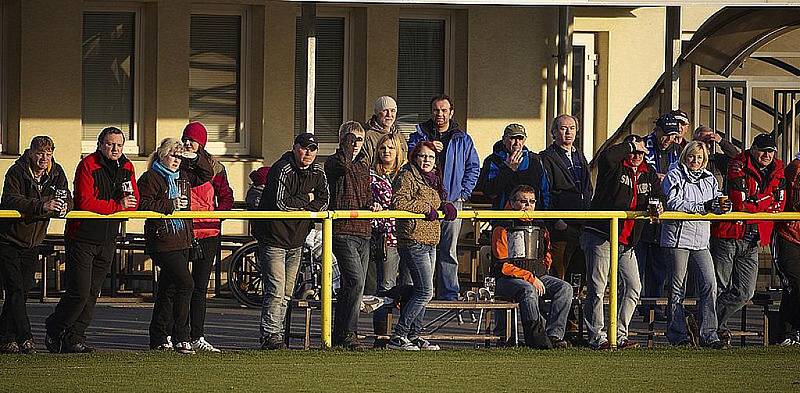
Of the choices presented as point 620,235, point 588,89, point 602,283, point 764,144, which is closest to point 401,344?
point 602,283

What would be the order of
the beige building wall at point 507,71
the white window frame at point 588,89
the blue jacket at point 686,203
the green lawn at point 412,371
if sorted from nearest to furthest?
the green lawn at point 412,371 → the blue jacket at point 686,203 → the beige building wall at point 507,71 → the white window frame at point 588,89

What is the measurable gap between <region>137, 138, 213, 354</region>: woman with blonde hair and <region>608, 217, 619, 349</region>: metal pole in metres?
3.05

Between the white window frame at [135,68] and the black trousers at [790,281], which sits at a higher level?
the white window frame at [135,68]

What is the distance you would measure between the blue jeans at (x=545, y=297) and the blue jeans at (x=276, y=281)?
5.19 ft

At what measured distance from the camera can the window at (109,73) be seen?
56.4 feet

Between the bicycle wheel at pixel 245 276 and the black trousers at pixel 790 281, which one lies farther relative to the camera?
the bicycle wheel at pixel 245 276

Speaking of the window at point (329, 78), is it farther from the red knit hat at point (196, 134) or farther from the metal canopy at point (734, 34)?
the red knit hat at point (196, 134)

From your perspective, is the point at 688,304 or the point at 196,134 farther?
the point at 688,304

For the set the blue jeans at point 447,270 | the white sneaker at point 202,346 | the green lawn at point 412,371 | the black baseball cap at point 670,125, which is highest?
the black baseball cap at point 670,125

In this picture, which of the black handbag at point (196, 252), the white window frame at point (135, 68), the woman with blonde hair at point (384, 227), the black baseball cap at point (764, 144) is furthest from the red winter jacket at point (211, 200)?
the white window frame at point (135, 68)

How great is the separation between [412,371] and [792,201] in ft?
12.2

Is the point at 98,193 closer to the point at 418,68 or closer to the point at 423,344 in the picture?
the point at 423,344

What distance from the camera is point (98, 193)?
11.4m

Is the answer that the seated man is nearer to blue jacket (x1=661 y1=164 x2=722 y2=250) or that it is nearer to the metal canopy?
blue jacket (x1=661 y1=164 x2=722 y2=250)
